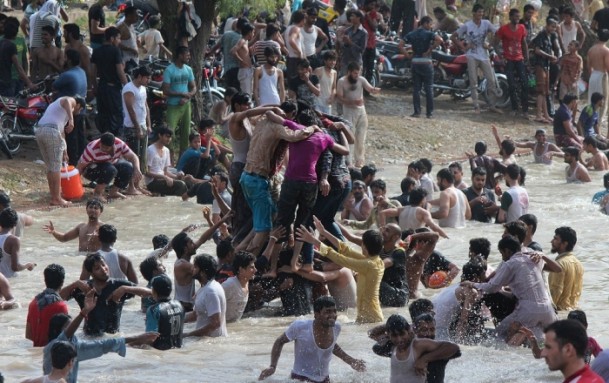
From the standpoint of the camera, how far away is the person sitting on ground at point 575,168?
768 inches

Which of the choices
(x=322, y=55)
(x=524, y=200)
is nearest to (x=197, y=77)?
(x=322, y=55)

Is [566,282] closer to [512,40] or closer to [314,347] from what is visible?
[314,347]

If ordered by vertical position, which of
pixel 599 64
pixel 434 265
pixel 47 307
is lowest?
pixel 434 265

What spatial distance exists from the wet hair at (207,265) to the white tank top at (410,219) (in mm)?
3857

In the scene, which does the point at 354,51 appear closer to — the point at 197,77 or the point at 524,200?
the point at 197,77

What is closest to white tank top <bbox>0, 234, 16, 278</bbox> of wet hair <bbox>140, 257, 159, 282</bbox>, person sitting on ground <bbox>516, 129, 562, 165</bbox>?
wet hair <bbox>140, 257, 159, 282</bbox>

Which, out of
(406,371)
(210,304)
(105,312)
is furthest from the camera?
(210,304)

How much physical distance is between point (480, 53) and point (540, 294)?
1252cm

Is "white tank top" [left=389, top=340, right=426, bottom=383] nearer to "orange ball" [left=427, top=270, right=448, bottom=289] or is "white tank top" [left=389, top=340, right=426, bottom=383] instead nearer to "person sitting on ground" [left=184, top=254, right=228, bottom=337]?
"person sitting on ground" [left=184, top=254, right=228, bottom=337]

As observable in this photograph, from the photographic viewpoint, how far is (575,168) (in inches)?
771

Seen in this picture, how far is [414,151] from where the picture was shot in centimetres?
2162

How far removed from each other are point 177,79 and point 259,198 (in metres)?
5.80

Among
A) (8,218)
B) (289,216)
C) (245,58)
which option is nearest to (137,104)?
(245,58)

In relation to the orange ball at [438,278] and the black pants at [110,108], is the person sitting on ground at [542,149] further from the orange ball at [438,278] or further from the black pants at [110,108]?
the orange ball at [438,278]
